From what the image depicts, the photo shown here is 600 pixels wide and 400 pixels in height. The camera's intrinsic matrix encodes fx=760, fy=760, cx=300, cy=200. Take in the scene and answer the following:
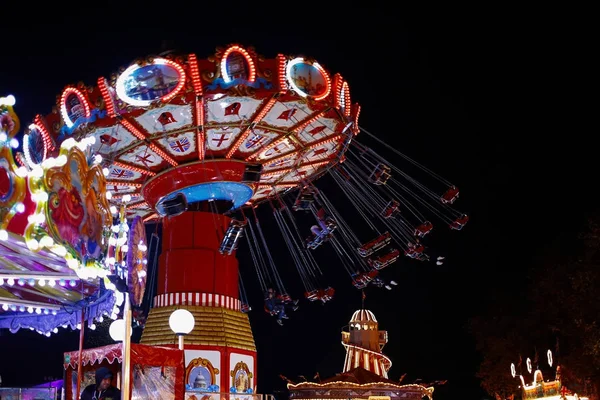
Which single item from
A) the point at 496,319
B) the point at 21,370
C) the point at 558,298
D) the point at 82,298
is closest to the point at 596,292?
the point at 558,298

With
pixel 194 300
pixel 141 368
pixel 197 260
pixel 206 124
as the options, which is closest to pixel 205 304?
pixel 194 300

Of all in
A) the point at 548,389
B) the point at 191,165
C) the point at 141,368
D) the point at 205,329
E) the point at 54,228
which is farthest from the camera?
the point at 548,389

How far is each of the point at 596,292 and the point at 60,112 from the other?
1642cm

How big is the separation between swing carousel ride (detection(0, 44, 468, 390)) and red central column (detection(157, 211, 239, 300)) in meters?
0.03

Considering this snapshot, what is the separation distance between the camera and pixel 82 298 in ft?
43.2

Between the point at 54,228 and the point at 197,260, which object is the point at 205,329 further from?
the point at 54,228

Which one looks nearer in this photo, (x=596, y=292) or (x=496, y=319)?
(x=596, y=292)

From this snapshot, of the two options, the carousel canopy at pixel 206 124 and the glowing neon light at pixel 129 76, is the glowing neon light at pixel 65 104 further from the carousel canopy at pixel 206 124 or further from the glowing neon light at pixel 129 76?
the glowing neon light at pixel 129 76

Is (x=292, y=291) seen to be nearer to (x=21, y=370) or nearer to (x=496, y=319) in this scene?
(x=496, y=319)

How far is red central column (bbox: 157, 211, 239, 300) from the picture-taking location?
789 inches

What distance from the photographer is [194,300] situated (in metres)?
19.8

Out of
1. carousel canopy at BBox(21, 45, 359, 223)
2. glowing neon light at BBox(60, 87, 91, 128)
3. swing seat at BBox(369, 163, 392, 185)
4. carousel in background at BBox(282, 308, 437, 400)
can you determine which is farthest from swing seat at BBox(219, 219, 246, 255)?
carousel in background at BBox(282, 308, 437, 400)

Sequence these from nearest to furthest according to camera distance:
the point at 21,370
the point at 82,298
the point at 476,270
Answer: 1. the point at 82,298
2. the point at 21,370
3. the point at 476,270

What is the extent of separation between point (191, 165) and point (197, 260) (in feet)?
8.79
